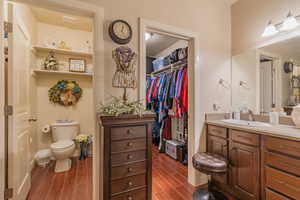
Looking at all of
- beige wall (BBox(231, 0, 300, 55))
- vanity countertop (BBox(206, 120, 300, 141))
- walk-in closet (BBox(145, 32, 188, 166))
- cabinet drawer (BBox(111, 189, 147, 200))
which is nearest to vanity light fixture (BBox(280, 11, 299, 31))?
beige wall (BBox(231, 0, 300, 55))

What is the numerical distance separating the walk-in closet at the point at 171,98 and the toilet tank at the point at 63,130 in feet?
5.83

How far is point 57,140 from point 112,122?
214 cm

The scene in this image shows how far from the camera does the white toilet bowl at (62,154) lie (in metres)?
2.19

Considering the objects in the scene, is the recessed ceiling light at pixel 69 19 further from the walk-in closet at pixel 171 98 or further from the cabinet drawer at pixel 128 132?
the cabinet drawer at pixel 128 132

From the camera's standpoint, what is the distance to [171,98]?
2.67 metres

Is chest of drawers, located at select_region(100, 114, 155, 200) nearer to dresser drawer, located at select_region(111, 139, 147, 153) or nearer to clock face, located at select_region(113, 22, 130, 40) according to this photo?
dresser drawer, located at select_region(111, 139, 147, 153)

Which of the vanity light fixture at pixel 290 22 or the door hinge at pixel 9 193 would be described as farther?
the vanity light fixture at pixel 290 22

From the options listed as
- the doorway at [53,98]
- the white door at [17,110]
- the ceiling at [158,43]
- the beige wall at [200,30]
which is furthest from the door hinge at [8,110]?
the ceiling at [158,43]

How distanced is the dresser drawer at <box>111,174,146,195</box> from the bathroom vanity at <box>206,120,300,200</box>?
1.11m

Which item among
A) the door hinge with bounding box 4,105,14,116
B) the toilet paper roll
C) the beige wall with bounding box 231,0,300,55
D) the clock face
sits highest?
the beige wall with bounding box 231,0,300,55

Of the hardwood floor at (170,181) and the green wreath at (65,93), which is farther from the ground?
the green wreath at (65,93)

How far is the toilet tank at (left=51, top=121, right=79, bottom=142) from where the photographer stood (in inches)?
103

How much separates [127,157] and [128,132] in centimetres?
22

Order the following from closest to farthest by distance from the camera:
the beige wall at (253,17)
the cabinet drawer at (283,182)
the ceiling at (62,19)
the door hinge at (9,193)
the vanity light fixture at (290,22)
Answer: the cabinet drawer at (283,182) < the door hinge at (9,193) < the vanity light fixture at (290,22) < the beige wall at (253,17) < the ceiling at (62,19)
